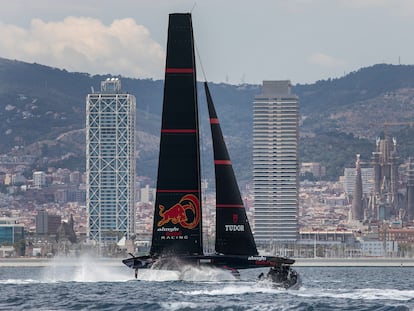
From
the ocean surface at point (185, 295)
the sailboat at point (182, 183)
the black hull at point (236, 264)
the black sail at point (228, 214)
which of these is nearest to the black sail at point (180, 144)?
the sailboat at point (182, 183)

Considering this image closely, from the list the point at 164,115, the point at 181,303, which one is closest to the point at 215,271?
the point at 164,115

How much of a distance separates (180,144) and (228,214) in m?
4.01

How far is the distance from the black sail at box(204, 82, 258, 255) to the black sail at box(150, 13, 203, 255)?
45.0 inches

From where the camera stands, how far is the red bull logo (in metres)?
78.6

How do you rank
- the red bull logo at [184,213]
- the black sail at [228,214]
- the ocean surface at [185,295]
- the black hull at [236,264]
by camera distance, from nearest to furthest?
1. the ocean surface at [185,295]
2. the black hull at [236,264]
3. the black sail at [228,214]
4. the red bull logo at [184,213]

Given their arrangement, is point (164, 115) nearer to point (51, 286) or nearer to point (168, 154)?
point (168, 154)

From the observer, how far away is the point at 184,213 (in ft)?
258

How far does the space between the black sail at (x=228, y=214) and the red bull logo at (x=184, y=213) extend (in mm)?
1172

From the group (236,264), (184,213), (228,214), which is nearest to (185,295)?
(236,264)

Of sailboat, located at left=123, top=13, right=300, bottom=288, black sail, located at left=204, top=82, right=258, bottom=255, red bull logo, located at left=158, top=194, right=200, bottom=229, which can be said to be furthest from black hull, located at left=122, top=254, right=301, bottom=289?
red bull logo, located at left=158, top=194, right=200, bottom=229

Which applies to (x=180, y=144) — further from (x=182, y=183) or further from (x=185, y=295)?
(x=185, y=295)

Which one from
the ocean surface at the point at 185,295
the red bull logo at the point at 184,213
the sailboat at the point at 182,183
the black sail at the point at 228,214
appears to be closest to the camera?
the ocean surface at the point at 185,295

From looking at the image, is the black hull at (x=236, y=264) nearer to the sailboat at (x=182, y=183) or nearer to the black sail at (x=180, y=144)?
the sailboat at (x=182, y=183)

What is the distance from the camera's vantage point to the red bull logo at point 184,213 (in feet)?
258
